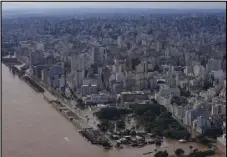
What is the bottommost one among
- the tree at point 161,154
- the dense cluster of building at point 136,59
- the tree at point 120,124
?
the tree at point 120,124

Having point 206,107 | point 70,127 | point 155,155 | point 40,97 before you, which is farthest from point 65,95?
point 155,155

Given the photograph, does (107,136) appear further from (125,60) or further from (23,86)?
(125,60)

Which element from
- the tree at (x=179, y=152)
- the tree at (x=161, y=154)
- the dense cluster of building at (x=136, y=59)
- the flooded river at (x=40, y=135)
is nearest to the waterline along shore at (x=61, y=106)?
the flooded river at (x=40, y=135)

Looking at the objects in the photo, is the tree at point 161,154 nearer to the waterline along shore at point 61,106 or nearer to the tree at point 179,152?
the tree at point 179,152

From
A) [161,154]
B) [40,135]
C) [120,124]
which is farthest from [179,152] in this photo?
[40,135]

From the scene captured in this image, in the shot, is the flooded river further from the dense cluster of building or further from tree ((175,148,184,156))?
the dense cluster of building

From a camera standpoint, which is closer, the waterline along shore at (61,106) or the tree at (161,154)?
the tree at (161,154)
